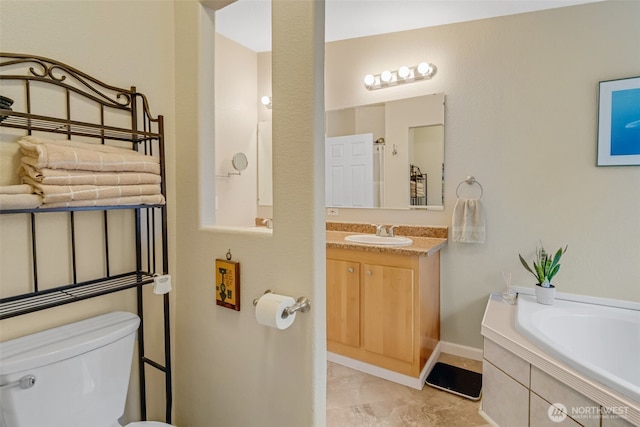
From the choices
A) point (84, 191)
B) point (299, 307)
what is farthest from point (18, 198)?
point (299, 307)

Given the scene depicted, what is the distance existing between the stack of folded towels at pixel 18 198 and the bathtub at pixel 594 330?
2129mm

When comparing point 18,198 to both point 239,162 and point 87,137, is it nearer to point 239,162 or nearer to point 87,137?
point 87,137

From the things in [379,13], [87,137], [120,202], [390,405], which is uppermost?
[379,13]

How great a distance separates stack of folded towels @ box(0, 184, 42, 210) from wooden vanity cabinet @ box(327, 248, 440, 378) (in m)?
1.75

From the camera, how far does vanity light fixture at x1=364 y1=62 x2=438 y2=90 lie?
2.45 meters

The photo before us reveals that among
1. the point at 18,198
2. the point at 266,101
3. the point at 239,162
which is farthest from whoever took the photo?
the point at 266,101

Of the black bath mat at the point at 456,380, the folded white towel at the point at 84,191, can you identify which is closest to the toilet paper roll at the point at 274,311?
the folded white towel at the point at 84,191

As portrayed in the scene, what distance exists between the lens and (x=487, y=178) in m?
2.33

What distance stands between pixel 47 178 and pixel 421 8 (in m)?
2.41

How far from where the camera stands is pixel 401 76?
254 centimetres

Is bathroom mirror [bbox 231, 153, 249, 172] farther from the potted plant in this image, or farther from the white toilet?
the potted plant

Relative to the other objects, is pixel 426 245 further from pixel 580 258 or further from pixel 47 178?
pixel 47 178

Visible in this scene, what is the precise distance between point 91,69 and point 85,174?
48cm

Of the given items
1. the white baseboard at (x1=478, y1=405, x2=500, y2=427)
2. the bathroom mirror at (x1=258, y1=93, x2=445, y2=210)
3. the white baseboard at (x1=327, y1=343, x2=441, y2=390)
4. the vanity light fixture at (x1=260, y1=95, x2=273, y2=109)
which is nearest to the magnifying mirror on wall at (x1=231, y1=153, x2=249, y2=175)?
the vanity light fixture at (x1=260, y1=95, x2=273, y2=109)
